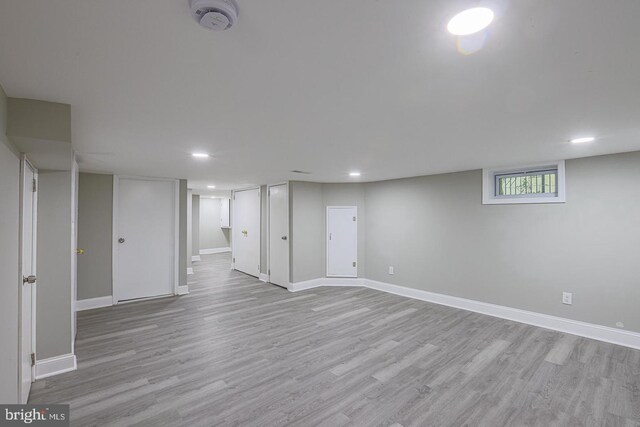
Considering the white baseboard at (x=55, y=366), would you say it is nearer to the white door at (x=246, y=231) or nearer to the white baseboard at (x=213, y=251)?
the white door at (x=246, y=231)

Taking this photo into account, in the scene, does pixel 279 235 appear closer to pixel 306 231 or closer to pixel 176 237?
pixel 306 231

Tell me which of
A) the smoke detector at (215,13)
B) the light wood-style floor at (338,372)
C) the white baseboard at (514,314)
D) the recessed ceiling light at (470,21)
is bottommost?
the light wood-style floor at (338,372)

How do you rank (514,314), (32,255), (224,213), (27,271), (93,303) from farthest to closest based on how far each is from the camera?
(224,213) < (93,303) < (514,314) < (32,255) < (27,271)

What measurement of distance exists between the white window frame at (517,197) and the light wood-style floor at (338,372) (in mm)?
1698

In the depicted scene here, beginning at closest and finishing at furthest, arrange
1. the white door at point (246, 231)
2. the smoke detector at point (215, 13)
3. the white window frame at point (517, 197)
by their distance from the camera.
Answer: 1. the smoke detector at point (215, 13)
2. the white window frame at point (517, 197)
3. the white door at point (246, 231)

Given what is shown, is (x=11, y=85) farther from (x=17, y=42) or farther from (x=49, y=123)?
(x=17, y=42)

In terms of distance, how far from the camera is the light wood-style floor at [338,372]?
2.14 meters

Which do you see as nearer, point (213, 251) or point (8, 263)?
point (8, 263)

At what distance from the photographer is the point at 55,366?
266 cm

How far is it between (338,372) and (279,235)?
3.53 meters

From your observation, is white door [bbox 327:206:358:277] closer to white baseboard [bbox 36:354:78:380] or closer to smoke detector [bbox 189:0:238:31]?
white baseboard [bbox 36:354:78:380]

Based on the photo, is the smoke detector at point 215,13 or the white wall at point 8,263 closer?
the smoke detector at point 215,13

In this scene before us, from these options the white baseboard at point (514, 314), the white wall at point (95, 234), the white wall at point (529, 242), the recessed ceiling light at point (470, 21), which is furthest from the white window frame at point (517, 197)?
the white wall at point (95, 234)

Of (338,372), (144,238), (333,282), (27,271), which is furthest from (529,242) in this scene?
(144,238)
